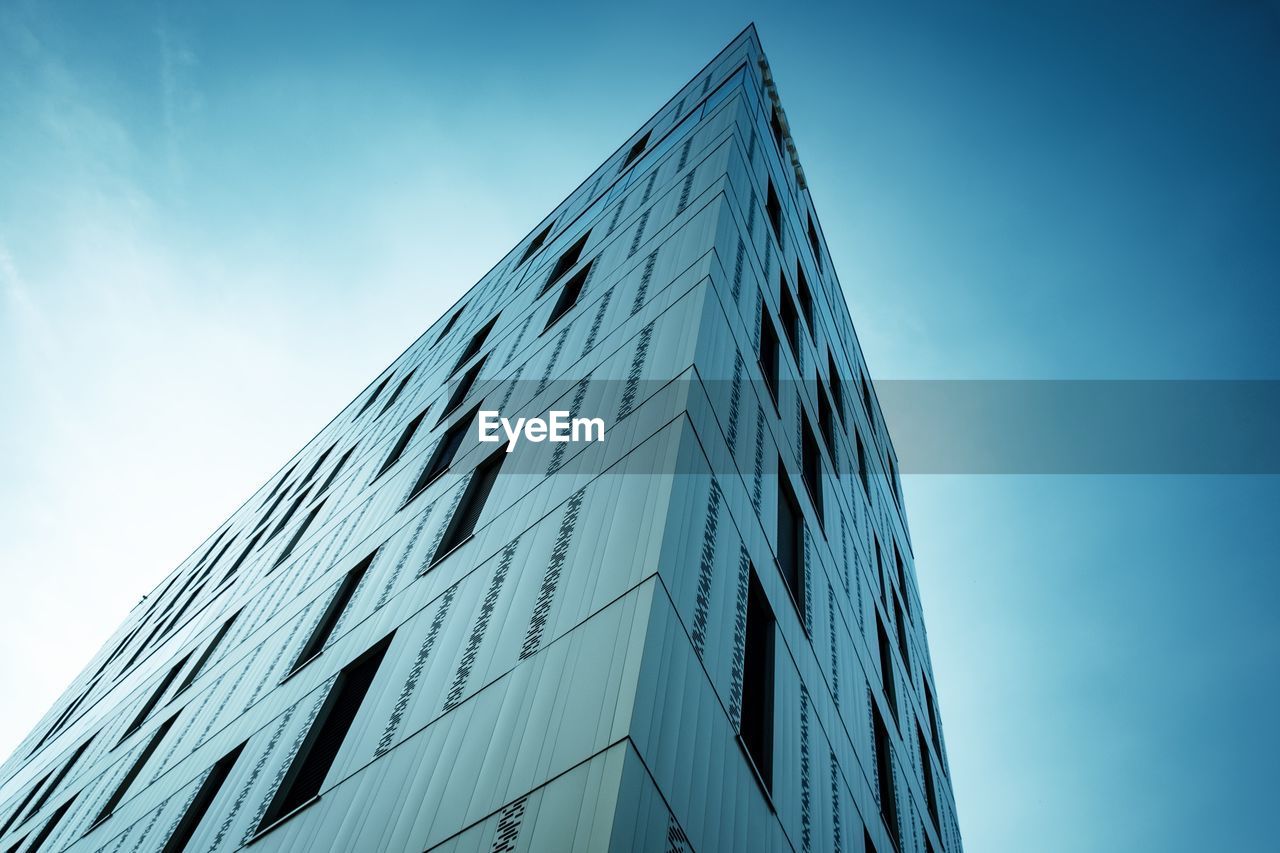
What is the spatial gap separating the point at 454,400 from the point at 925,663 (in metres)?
15.4

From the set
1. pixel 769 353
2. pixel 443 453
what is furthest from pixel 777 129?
pixel 443 453

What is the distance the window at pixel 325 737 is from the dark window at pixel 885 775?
26.0 ft

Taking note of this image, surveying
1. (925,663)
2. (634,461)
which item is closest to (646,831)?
(634,461)

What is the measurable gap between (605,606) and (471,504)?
16.6ft

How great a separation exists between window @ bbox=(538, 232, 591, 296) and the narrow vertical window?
2.17 m

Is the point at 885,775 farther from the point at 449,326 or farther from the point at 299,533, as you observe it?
the point at 449,326

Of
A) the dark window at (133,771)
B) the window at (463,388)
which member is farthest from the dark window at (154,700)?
the window at (463,388)

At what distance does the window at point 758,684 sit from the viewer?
24.2 feet

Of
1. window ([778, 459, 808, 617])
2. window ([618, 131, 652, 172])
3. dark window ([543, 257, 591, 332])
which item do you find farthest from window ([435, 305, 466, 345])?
window ([778, 459, 808, 617])

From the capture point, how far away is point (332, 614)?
12.3 metres

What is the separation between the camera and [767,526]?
→ 9.50 meters

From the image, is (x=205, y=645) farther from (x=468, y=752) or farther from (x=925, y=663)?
(x=925, y=663)

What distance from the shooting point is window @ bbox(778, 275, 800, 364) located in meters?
14.3

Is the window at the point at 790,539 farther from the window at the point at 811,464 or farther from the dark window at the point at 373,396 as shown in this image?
the dark window at the point at 373,396
